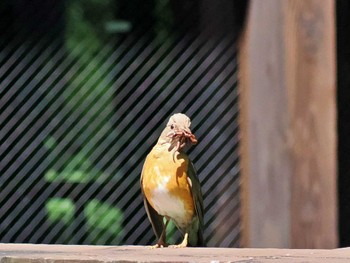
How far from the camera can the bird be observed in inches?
161

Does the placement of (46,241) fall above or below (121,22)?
below

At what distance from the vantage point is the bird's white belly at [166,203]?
161 inches

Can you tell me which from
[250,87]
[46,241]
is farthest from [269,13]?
[46,241]

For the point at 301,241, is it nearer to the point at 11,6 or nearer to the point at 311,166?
the point at 311,166

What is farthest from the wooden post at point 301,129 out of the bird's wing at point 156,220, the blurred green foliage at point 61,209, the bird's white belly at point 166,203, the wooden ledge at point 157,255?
the blurred green foliage at point 61,209

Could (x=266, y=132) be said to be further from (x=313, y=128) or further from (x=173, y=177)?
(x=173, y=177)

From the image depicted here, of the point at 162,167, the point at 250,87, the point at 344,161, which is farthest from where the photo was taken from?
the point at 344,161

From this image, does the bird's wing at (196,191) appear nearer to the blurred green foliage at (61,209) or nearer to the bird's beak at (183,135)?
the bird's beak at (183,135)

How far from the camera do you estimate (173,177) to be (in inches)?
161

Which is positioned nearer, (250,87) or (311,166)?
(311,166)

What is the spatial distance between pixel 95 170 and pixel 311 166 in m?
1.45

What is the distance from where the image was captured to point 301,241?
13.4ft

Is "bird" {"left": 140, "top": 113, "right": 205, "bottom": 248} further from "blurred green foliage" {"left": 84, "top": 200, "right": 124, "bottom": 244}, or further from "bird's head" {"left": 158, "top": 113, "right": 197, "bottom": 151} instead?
"blurred green foliage" {"left": 84, "top": 200, "right": 124, "bottom": 244}

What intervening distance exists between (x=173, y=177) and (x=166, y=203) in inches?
4.4
